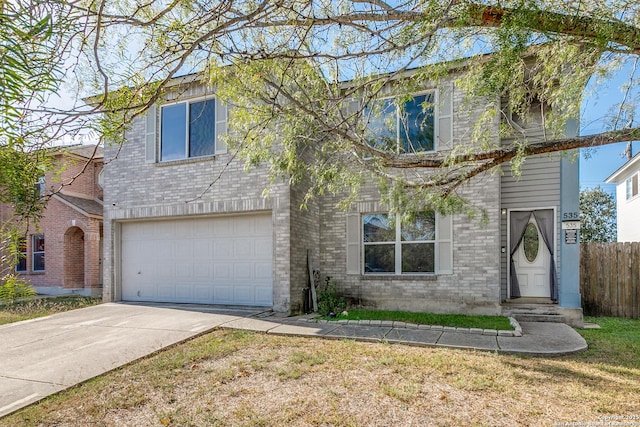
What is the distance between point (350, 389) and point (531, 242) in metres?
6.86

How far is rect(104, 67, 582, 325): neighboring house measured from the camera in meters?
8.41

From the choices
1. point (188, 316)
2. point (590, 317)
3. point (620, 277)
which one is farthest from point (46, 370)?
point (620, 277)

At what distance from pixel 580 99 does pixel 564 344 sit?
3.72m

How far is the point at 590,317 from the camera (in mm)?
8836

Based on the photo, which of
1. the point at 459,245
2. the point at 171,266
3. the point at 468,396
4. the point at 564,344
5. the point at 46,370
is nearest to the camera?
the point at 468,396

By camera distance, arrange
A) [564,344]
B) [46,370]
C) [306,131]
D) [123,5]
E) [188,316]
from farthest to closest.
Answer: [188,316] < [306,131] < [564,344] < [46,370] < [123,5]

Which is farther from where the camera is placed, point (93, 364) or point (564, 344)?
point (564, 344)

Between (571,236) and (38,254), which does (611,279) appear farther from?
(38,254)

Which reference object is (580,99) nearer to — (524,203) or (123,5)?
(524,203)

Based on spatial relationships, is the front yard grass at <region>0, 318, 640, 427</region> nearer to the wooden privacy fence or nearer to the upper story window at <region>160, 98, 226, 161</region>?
the wooden privacy fence

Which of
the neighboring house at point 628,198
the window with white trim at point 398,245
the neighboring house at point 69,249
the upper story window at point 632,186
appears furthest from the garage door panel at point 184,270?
the upper story window at point 632,186

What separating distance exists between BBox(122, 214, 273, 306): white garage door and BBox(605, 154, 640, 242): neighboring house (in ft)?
49.6

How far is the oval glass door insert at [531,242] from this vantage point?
9000 millimetres

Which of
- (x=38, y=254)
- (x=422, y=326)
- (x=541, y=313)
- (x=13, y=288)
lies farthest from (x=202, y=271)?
(x=38, y=254)
